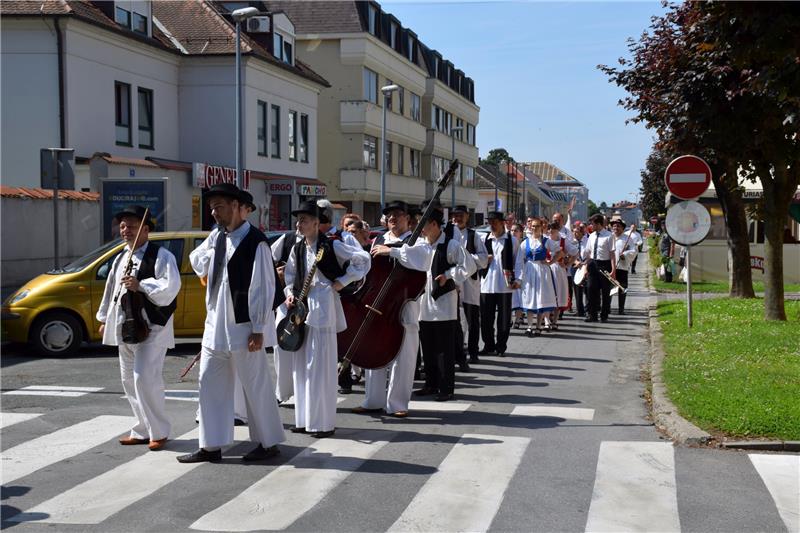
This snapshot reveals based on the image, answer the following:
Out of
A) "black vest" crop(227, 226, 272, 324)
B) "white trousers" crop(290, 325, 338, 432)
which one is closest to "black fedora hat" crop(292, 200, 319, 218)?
"white trousers" crop(290, 325, 338, 432)

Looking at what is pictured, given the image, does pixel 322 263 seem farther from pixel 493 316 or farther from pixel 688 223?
pixel 688 223

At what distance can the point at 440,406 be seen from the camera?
9.55 m

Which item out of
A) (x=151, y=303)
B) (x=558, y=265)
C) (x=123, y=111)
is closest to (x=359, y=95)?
(x=123, y=111)

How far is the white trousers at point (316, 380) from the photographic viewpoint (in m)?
7.97

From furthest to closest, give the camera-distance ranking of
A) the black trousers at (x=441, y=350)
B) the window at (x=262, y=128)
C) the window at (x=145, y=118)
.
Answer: the window at (x=262, y=128)
the window at (x=145, y=118)
the black trousers at (x=441, y=350)

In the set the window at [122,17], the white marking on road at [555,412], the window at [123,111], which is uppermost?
the window at [122,17]

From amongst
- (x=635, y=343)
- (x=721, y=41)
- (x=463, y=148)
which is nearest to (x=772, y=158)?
(x=635, y=343)

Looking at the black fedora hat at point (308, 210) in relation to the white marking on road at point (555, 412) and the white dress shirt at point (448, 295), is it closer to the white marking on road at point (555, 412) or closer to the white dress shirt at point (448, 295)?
the white dress shirt at point (448, 295)

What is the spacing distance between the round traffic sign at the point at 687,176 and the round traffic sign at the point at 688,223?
15.0 inches

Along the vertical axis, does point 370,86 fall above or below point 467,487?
above

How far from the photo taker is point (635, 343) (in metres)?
15.5

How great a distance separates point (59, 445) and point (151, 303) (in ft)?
4.37

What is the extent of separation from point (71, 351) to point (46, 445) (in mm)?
5525

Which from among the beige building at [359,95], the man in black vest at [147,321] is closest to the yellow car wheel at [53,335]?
the man in black vest at [147,321]
